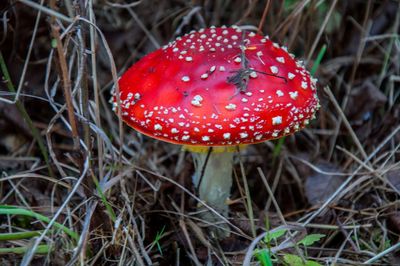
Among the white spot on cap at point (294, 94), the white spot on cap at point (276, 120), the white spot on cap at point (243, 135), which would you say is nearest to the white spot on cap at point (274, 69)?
the white spot on cap at point (294, 94)

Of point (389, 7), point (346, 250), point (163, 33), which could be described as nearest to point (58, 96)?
point (163, 33)

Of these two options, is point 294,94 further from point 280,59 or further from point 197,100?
point 197,100

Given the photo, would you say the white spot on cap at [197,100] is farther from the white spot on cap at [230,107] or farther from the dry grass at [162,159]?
the dry grass at [162,159]

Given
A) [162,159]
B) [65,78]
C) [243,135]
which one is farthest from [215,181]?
[65,78]

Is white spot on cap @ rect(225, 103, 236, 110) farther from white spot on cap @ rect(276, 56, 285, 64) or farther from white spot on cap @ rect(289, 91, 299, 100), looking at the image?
white spot on cap @ rect(276, 56, 285, 64)

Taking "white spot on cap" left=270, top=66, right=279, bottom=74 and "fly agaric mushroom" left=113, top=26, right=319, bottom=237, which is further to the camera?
"white spot on cap" left=270, top=66, right=279, bottom=74

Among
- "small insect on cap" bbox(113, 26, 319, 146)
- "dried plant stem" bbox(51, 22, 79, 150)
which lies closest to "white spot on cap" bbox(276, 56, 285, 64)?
"small insect on cap" bbox(113, 26, 319, 146)
